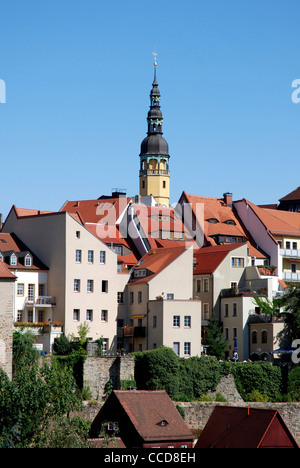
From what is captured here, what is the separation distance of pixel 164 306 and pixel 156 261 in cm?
669

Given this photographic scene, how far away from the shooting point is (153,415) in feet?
201

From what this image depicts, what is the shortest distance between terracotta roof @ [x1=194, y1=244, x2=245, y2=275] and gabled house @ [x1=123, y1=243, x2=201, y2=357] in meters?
2.88

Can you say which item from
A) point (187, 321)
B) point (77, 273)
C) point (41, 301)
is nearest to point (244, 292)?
point (187, 321)

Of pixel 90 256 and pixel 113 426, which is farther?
pixel 90 256

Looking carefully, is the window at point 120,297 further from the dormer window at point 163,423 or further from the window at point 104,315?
the dormer window at point 163,423

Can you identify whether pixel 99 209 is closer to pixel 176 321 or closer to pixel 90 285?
pixel 90 285

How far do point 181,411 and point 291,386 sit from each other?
11.4m

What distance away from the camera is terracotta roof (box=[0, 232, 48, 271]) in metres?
75.2

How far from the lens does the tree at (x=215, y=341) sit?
7756 centimetres

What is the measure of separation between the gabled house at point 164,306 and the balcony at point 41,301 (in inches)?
240

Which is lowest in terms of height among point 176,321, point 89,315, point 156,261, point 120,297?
point 176,321

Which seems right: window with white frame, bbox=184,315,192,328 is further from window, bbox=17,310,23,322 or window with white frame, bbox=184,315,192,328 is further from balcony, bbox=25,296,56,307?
window, bbox=17,310,23,322

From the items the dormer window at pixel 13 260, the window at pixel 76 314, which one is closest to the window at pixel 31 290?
the dormer window at pixel 13 260

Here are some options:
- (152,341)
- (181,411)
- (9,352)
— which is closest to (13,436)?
(9,352)
